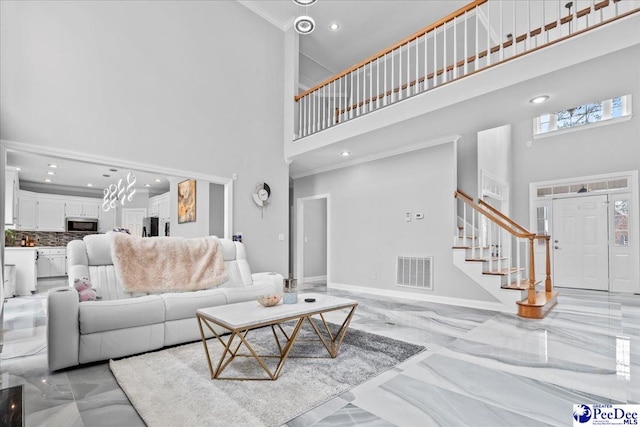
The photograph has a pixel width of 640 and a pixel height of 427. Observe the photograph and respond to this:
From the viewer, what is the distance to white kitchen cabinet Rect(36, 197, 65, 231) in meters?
5.97

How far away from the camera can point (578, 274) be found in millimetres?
6824

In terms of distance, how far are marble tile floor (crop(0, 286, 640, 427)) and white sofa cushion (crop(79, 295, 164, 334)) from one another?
0.32 m

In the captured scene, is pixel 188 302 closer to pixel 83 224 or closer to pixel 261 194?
pixel 261 194

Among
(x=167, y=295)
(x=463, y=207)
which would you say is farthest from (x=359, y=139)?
(x=167, y=295)

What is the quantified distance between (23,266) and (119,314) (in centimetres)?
451

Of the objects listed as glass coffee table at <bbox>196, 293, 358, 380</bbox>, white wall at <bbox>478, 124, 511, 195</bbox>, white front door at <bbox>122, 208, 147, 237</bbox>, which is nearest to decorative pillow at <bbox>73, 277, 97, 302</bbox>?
glass coffee table at <bbox>196, 293, 358, 380</bbox>

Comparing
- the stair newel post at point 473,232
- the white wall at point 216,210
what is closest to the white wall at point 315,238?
the white wall at point 216,210

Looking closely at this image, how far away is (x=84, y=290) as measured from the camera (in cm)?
290

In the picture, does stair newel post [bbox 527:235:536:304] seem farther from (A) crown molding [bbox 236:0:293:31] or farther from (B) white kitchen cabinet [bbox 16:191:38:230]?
(B) white kitchen cabinet [bbox 16:191:38:230]

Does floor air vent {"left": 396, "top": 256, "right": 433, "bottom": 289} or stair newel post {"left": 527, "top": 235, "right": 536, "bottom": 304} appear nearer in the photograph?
stair newel post {"left": 527, "top": 235, "right": 536, "bottom": 304}

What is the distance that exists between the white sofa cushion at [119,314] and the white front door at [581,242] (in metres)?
7.72

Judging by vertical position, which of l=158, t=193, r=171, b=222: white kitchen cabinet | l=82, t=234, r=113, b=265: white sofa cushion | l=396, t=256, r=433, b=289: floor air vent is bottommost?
l=396, t=256, r=433, b=289: floor air vent

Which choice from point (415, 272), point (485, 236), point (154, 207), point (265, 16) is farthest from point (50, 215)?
point (485, 236)

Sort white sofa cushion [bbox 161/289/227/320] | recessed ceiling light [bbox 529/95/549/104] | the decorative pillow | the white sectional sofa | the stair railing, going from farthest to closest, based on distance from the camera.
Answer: the stair railing < recessed ceiling light [bbox 529/95/549/104] < white sofa cushion [bbox 161/289/227/320] < the decorative pillow < the white sectional sofa
